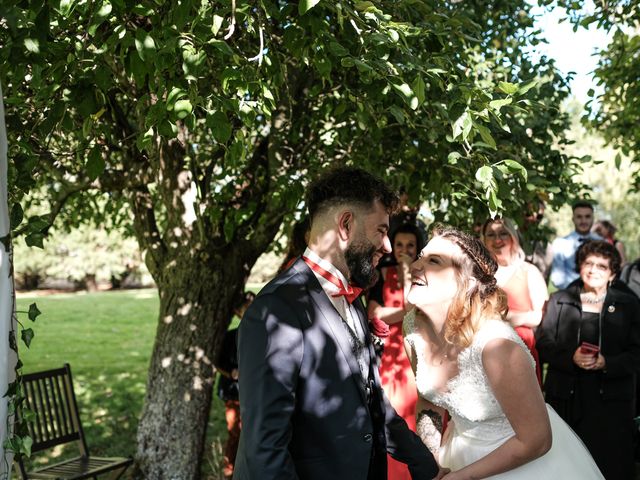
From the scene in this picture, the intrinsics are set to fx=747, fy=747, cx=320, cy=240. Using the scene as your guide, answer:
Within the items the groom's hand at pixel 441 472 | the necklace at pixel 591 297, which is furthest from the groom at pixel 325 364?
the necklace at pixel 591 297

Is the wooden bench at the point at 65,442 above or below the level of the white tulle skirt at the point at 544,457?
below

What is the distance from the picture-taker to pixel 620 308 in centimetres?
549

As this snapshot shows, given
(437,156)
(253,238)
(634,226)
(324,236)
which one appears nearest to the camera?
(324,236)

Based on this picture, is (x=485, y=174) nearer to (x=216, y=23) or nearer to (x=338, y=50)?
(x=338, y=50)

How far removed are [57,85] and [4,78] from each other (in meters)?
0.37

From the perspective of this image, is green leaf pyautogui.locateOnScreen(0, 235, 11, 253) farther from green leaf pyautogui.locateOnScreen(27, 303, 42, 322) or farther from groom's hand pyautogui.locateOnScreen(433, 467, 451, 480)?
groom's hand pyautogui.locateOnScreen(433, 467, 451, 480)

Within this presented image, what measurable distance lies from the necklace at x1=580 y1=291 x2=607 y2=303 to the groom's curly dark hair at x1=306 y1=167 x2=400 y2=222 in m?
3.23

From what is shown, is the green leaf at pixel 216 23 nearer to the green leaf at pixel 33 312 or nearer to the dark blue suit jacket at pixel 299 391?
the dark blue suit jacket at pixel 299 391

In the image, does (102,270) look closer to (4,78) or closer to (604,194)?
(604,194)

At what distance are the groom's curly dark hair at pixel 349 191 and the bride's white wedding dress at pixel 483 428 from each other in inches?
29.2

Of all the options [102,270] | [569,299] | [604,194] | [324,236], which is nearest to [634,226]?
[604,194]

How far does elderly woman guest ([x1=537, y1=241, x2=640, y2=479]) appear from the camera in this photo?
5.40 metres

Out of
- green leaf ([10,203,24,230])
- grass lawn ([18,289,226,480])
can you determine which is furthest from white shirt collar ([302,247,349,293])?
grass lawn ([18,289,226,480])

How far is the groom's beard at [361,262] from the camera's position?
2.80 meters
